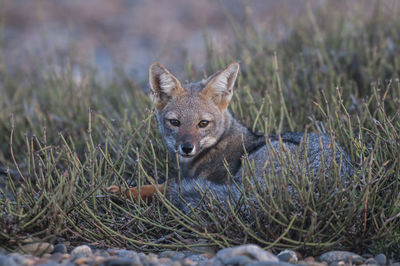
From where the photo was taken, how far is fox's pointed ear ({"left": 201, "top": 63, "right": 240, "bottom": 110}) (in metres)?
4.32

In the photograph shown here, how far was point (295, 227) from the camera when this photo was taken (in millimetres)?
3074

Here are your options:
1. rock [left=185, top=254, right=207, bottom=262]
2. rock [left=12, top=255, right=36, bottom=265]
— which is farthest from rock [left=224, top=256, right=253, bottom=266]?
rock [left=12, top=255, right=36, bottom=265]

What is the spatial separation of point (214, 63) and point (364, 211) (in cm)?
336

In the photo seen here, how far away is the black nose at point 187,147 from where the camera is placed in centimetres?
399

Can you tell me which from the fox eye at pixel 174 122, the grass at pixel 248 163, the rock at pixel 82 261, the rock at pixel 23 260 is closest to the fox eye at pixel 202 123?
the fox eye at pixel 174 122

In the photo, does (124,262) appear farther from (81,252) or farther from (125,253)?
(81,252)

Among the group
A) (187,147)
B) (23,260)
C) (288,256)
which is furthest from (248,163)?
(23,260)

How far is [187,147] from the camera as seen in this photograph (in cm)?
399

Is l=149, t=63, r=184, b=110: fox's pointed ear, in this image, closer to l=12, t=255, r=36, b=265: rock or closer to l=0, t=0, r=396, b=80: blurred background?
l=12, t=255, r=36, b=265: rock

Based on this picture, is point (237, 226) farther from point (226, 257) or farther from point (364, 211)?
point (364, 211)

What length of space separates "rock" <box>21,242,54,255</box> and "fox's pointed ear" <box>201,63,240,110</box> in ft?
6.70

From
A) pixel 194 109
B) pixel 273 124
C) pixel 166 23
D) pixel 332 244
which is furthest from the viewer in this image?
pixel 166 23

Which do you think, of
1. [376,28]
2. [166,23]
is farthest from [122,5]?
[376,28]

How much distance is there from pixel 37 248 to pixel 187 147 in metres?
1.52
